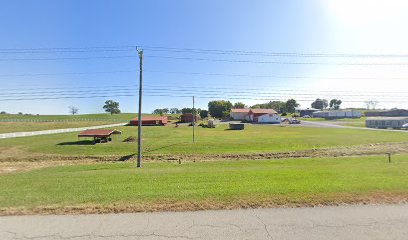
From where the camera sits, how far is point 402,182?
10148 millimetres

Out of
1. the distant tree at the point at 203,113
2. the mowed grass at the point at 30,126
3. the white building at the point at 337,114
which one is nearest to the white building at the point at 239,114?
the distant tree at the point at 203,113

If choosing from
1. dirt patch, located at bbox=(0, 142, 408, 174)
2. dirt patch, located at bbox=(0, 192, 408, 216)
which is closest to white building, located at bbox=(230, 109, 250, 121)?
dirt patch, located at bbox=(0, 142, 408, 174)

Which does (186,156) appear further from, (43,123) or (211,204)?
(43,123)

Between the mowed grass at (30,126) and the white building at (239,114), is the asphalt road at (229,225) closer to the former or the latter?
the mowed grass at (30,126)

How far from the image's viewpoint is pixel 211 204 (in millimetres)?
7895

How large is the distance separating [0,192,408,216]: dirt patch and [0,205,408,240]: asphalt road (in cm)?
32

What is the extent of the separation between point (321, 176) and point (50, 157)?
28386 millimetres

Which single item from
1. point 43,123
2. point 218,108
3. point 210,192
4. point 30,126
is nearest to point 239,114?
point 218,108

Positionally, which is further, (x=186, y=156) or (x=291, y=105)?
(x=291, y=105)

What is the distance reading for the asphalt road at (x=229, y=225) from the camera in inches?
236

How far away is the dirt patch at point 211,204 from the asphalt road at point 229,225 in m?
0.32

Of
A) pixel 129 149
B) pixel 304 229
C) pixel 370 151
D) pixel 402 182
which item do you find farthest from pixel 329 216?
pixel 129 149

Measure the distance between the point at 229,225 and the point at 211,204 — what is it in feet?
4.75

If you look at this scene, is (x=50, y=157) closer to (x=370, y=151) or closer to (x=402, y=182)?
(x=402, y=182)
